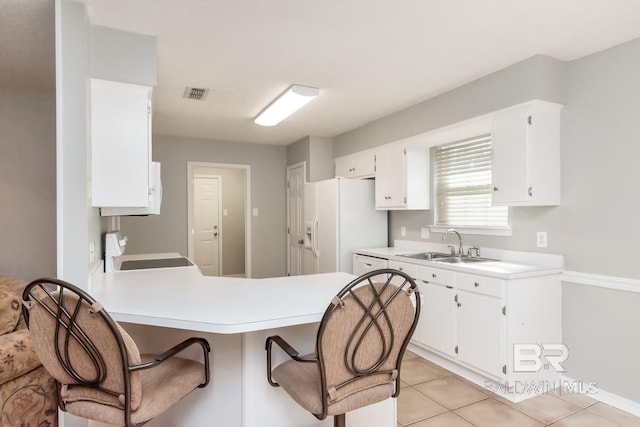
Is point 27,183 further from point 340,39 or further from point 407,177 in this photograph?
point 407,177

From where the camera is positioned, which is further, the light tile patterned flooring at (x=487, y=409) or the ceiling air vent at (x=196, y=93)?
the ceiling air vent at (x=196, y=93)

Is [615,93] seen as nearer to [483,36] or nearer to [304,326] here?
[483,36]

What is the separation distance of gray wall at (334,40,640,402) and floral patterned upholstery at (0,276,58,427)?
335 cm

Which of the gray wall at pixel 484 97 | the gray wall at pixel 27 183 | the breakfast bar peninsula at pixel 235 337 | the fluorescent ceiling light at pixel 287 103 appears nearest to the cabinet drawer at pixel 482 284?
the breakfast bar peninsula at pixel 235 337

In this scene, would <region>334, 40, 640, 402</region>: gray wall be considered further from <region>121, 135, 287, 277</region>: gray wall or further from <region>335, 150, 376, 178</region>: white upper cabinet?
<region>121, 135, 287, 277</region>: gray wall

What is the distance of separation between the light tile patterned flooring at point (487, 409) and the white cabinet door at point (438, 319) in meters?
0.32

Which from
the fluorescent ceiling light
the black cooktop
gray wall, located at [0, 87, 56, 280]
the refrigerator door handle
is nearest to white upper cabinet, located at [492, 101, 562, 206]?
the fluorescent ceiling light

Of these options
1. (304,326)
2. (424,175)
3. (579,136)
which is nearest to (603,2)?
(579,136)

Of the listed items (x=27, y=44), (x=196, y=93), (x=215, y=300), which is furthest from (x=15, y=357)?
(x=196, y=93)

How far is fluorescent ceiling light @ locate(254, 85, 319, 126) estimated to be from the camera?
3.14 m

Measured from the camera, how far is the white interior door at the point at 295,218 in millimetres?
5352

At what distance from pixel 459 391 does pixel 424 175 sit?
83.7 inches

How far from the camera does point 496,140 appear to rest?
9.25 ft

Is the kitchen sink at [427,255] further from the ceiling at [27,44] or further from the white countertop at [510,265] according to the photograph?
the ceiling at [27,44]
